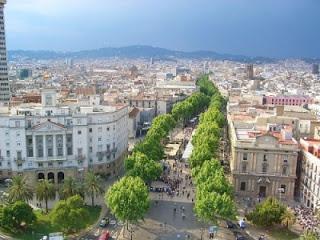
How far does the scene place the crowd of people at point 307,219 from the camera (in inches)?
2808

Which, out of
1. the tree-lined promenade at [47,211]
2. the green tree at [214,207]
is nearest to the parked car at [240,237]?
the green tree at [214,207]

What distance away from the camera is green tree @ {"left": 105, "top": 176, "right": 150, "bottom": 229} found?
6519 cm

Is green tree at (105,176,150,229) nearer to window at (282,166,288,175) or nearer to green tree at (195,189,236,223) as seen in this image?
green tree at (195,189,236,223)

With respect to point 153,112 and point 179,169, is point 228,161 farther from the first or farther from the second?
point 153,112

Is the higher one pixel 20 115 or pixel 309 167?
pixel 20 115

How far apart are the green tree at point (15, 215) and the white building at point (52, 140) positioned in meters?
23.8

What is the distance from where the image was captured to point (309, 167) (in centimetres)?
8244

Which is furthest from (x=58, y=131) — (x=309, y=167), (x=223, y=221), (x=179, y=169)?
(x=309, y=167)

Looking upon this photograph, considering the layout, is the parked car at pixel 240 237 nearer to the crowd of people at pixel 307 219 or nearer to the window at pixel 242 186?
the crowd of people at pixel 307 219

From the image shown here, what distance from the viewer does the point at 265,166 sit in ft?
283

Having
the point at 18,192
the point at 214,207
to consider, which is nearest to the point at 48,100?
the point at 18,192

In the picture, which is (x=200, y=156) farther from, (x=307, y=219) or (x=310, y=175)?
(x=307, y=219)

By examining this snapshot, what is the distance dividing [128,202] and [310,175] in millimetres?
38870

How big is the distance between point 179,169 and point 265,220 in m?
39.3
